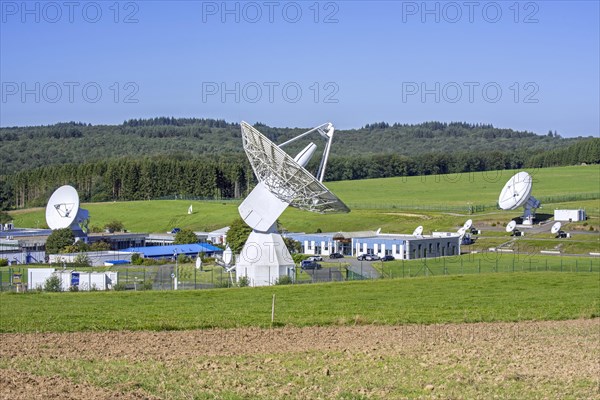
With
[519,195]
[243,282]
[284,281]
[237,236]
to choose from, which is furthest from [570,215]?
[243,282]

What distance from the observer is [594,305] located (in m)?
37.2

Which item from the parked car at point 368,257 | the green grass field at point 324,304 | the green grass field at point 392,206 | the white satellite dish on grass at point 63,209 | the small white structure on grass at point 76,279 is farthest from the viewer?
the green grass field at point 392,206

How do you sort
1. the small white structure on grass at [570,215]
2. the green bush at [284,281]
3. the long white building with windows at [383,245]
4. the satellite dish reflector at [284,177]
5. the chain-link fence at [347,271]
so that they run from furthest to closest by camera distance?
the small white structure on grass at [570,215], the long white building with windows at [383,245], the chain-link fence at [347,271], the green bush at [284,281], the satellite dish reflector at [284,177]

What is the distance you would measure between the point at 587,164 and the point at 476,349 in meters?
158

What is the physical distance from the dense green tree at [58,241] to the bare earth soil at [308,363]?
181 feet

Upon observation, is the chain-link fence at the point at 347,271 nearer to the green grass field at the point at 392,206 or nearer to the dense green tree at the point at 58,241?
the dense green tree at the point at 58,241

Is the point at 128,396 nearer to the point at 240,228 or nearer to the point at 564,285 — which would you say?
the point at 564,285

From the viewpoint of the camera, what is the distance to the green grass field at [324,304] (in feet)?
101

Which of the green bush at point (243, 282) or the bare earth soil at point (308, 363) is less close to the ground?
the bare earth soil at point (308, 363)

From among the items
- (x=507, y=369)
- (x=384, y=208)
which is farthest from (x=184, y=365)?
(x=384, y=208)

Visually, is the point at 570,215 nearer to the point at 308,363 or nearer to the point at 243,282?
the point at 243,282

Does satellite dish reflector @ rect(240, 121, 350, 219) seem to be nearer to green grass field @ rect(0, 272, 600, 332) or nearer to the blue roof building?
green grass field @ rect(0, 272, 600, 332)

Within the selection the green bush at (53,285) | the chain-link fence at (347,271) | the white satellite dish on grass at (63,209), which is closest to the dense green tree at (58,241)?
the white satellite dish on grass at (63,209)

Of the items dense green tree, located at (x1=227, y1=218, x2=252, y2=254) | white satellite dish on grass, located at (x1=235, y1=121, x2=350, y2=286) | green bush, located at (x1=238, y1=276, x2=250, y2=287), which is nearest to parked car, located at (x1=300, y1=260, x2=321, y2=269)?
white satellite dish on grass, located at (x1=235, y1=121, x2=350, y2=286)
